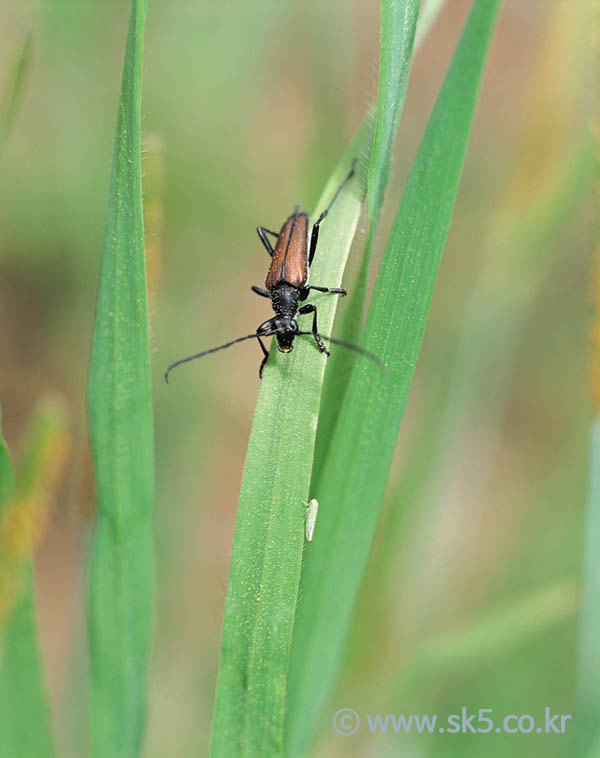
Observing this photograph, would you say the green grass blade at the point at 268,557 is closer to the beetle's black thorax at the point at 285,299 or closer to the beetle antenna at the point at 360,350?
the beetle antenna at the point at 360,350

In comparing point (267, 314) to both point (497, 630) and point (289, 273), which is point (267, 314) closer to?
point (289, 273)

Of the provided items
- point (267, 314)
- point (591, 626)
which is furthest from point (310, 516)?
point (267, 314)

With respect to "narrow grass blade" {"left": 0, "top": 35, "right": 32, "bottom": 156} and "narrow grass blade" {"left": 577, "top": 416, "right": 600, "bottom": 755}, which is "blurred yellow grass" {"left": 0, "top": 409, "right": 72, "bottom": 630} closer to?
"narrow grass blade" {"left": 0, "top": 35, "right": 32, "bottom": 156}

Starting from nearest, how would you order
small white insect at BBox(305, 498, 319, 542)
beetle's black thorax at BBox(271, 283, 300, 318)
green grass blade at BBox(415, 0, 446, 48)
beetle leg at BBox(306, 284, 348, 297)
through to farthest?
small white insect at BBox(305, 498, 319, 542), beetle leg at BBox(306, 284, 348, 297), green grass blade at BBox(415, 0, 446, 48), beetle's black thorax at BBox(271, 283, 300, 318)

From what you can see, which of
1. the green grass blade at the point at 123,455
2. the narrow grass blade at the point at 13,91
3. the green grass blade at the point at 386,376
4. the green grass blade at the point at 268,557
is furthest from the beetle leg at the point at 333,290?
the narrow grass blade at the point at 13,91

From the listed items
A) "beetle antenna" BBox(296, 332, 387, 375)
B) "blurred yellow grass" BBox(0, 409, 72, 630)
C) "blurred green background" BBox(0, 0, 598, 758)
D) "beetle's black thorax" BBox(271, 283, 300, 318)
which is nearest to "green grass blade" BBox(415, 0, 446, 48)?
"blurred green background" BBox(0, 0, 598, 758)

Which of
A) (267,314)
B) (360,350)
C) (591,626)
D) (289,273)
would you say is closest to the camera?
(360,350)
